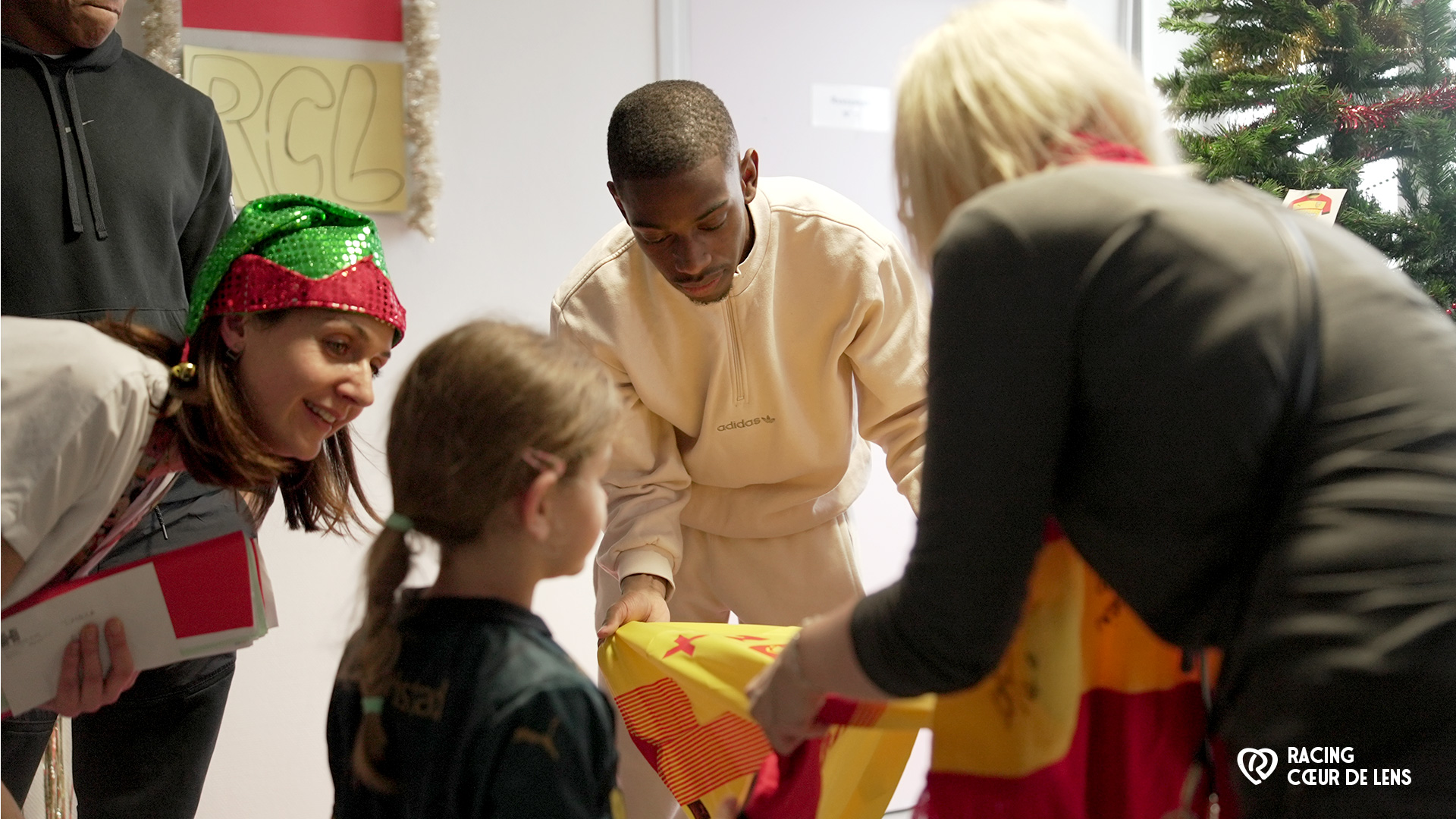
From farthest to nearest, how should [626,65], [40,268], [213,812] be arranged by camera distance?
[626,65]
[213,812]
[40,268]

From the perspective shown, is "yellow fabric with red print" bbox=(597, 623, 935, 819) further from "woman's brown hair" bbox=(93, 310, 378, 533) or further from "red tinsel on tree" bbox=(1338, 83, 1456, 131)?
"red tinsel on tree" bbox=(1338, 83, 1456, 131)

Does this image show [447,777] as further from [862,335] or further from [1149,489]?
[862,335]

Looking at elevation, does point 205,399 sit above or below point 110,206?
below

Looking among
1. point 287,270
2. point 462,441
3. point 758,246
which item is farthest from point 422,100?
point 462,441

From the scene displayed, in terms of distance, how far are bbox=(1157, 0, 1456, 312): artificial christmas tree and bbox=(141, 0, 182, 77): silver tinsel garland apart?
8.19 ft

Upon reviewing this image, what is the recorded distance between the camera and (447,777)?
1.13m

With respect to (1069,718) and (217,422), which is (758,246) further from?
(1069,718)

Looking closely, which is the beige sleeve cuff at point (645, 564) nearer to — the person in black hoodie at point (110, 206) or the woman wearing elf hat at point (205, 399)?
the woman wearing elf hat at point (205, 399)

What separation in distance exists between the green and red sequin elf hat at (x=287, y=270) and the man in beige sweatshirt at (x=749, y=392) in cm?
48

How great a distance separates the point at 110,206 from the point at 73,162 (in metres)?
0.09

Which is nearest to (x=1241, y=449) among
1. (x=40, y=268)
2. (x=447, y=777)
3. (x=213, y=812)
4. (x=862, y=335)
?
(x=447, y=777)

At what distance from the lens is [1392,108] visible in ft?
8.13

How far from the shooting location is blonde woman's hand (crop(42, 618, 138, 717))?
1.52m

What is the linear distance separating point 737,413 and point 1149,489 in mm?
1242
